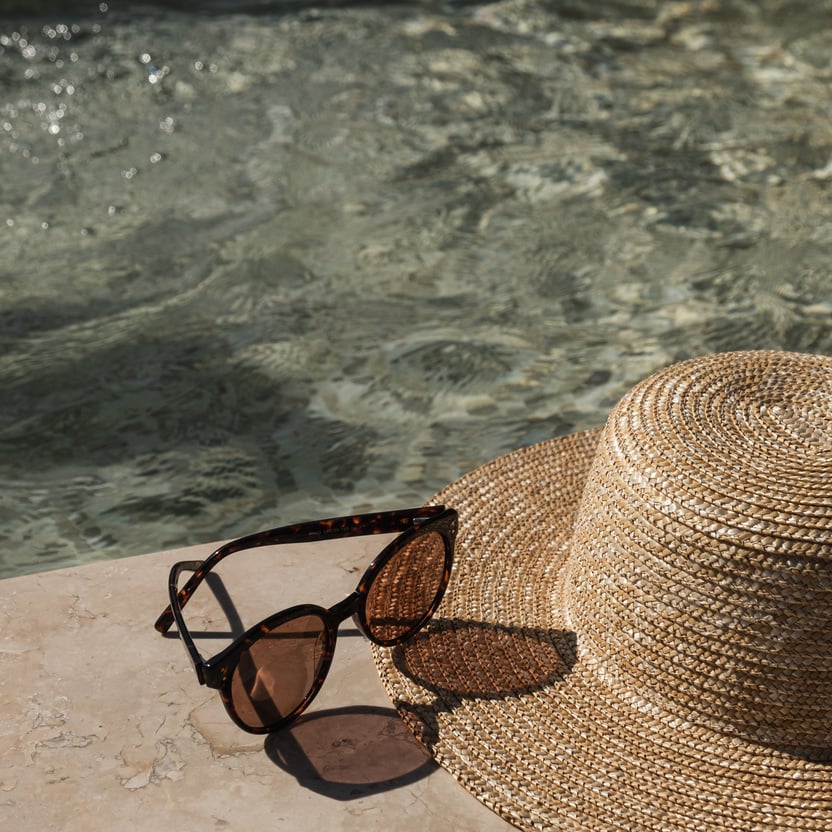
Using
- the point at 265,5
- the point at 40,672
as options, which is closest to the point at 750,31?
the point at 265,5

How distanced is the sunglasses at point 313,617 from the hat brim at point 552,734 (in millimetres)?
71

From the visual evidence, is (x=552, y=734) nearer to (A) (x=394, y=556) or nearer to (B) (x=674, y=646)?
(B) (x=674, y=646)

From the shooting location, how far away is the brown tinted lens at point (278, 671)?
155 cm

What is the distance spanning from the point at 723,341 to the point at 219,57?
3.41 m

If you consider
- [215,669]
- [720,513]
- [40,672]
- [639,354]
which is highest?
[720,513]

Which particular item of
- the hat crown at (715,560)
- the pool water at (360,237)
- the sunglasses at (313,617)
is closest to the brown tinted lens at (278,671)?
the sunglasses at (313,617)

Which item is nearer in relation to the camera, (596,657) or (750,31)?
(596,657)

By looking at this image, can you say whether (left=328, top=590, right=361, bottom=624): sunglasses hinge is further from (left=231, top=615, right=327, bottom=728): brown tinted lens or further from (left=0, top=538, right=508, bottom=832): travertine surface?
(left=0, top=538, right=508, bottom=832): travertine surface

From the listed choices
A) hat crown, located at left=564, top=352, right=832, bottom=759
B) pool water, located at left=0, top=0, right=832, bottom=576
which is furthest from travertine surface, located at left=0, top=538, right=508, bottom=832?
pool water, located at left=0, top=0, right=832, bottom=576

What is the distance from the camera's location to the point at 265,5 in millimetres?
6348

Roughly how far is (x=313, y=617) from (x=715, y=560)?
0.59m

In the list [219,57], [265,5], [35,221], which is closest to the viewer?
[35,221]

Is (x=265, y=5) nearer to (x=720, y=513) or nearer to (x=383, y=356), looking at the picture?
(x=383, y=356)

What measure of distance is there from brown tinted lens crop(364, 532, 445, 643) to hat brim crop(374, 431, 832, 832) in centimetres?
5
